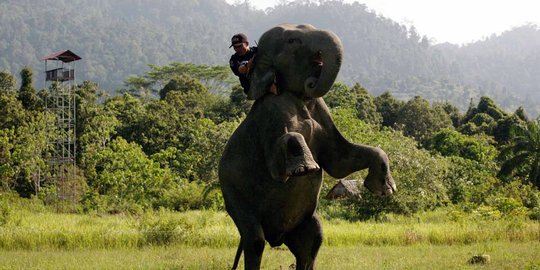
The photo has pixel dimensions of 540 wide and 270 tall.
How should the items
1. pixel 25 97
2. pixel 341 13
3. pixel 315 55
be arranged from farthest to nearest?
1. pixel 341 13
2. pixel 25 97
3. pixel 315 55

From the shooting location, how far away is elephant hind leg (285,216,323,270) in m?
5.74

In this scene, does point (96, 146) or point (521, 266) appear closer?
point (521, 266)

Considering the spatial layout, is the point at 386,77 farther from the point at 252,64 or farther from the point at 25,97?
the point at 252,64

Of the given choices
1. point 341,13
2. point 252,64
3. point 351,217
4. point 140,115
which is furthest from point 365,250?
point 341,13

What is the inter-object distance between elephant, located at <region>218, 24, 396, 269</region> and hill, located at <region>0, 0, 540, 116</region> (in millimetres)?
125313

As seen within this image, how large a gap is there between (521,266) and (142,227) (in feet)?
22.5

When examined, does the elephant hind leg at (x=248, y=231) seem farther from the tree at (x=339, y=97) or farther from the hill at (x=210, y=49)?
the hill at (x=210, y=49)

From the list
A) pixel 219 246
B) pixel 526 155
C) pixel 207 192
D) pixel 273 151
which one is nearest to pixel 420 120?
pixel 526 155

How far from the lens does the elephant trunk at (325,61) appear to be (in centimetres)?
527

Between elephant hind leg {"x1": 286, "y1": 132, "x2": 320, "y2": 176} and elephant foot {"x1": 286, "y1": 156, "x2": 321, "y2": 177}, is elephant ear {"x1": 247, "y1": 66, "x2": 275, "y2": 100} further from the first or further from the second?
elephant foot {"x1": 286, "y1": 156, "x2": 321, "y2": 177}

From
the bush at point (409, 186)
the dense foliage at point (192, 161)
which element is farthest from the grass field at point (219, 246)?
the bush at point (409, 186)

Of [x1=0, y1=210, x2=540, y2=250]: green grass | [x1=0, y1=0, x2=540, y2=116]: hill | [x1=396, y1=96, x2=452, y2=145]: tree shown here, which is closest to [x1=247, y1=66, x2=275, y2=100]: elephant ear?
[x1=0, y1=210, x2=540, y2=250]: green grass

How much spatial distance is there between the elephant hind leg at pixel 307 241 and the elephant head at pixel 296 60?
45.5 inches

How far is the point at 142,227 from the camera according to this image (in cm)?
1242
